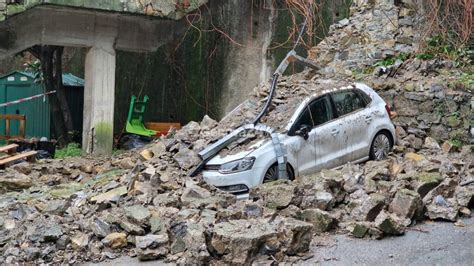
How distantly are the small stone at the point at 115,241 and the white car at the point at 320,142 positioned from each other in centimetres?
230

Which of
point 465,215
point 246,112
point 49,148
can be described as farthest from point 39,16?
point 465,215

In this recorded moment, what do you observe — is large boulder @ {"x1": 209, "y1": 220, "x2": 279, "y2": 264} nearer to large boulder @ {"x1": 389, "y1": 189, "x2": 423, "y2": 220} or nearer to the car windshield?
large boulder @ {"x1": 389, "y1": 189, "x2": 423, "y2": 220}

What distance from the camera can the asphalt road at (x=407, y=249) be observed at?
22.0 ft

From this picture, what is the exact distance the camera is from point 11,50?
13.5 meters

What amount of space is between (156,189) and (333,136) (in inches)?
126

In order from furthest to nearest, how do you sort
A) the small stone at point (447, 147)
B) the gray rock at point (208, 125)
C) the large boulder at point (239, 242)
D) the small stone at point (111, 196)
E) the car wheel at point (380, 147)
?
the small stone at point (447, 147) < the gray rock at point (208, 125) < the car wheel at point (380, 147) < the small stone at point (111, 196) < the large boulder at point (239, 242)

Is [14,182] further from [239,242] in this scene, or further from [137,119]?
[137,119]

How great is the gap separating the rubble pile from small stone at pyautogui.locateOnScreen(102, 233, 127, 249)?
0.5 inches

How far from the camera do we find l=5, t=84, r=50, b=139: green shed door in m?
17.7

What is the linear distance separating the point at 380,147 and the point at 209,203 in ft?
14.1

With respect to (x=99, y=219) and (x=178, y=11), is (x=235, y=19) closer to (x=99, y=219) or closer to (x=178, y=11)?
(x=178, y=11)

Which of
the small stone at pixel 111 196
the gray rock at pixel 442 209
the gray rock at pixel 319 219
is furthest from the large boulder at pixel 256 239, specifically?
the small stone at pixel 111 196

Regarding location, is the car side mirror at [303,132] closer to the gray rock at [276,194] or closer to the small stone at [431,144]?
the gray rock at [276,194]

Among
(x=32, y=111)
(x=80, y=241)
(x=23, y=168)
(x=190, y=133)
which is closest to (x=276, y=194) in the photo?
(x=80, y=241)
